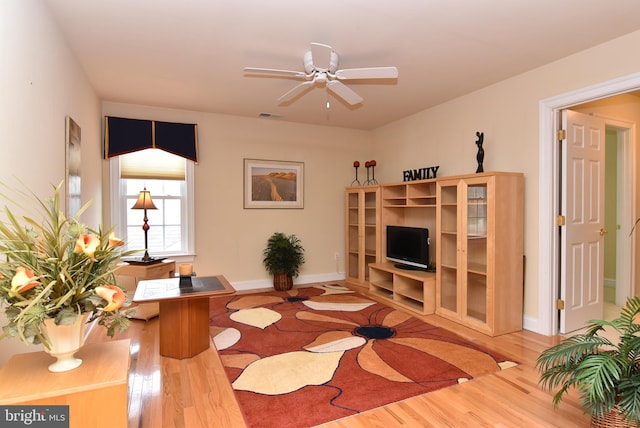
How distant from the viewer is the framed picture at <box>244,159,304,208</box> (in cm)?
527

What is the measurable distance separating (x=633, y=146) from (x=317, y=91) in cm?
373

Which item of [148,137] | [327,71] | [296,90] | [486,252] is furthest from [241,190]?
[486,252]

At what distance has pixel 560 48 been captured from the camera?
3.00 meters

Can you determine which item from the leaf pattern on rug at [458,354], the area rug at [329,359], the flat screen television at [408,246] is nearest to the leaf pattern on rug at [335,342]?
the area rug at [329,359]

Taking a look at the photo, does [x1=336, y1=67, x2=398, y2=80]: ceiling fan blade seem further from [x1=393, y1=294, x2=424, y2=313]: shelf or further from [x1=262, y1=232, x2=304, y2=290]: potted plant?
[x1=262, y1=232, x2=304, y2=290]: potted plant

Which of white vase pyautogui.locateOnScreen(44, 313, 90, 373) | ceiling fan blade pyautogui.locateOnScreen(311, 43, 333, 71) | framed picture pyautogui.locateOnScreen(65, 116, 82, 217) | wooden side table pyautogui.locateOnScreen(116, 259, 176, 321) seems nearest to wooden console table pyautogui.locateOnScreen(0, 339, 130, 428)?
white vase pyautogui.locateOnScreen(44, 313, 90, 373)

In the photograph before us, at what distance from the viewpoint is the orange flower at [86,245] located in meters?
1.14

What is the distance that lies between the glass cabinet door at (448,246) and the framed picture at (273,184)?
2373mm

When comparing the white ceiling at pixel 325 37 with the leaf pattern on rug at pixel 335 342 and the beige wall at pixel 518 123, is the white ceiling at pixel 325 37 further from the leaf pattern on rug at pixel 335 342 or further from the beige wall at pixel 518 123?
the leaf pattern on rug at pixel 335 342

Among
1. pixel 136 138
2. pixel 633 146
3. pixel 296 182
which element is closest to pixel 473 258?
pixel 633 146

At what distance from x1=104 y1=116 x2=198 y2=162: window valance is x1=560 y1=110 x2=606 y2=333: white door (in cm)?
436

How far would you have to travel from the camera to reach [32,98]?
196 cm

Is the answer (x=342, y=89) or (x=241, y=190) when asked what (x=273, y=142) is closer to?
(x=241, y=190)

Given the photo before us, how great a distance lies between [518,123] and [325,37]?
87.0 inches
